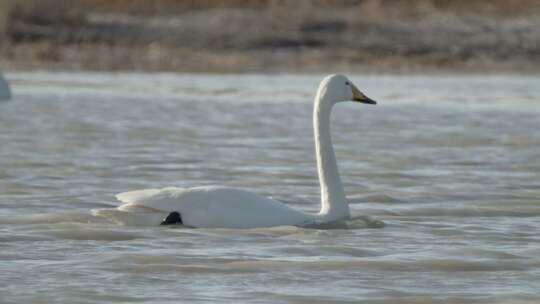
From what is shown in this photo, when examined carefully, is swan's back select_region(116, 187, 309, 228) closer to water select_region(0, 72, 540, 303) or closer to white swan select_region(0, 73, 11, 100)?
water select_region(0, 72, 540, 303)

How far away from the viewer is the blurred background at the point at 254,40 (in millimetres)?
24547

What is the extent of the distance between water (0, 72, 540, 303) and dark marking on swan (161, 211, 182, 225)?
0.06 m

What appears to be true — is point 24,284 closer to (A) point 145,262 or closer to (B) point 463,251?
A: (A) point 145,262

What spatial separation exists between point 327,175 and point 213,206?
768 mm

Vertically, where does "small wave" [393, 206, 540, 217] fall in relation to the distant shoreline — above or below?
below

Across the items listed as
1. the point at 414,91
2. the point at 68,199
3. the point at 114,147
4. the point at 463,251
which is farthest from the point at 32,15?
the point at 463,251

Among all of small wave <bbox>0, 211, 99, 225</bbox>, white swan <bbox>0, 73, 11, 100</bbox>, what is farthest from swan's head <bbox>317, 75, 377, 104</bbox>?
white swan <bbox>0, 73, 11, 100</bbox>

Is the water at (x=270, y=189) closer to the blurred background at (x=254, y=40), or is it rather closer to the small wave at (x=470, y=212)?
the small wave at (x=470, y=212)

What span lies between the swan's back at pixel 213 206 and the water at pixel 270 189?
82 mm

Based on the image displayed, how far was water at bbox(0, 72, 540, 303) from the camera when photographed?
6.64 meters

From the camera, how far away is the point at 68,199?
31.5 feet

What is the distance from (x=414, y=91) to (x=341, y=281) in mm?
13889

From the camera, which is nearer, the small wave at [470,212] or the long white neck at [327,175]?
the long white neck at [327,175]

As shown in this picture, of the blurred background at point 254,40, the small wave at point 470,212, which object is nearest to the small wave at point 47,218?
the small wave at point 470,212
